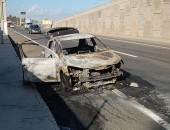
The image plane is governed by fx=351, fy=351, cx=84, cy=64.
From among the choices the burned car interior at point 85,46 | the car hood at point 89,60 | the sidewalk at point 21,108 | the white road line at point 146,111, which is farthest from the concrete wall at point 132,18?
the sidewalk at point 21,108

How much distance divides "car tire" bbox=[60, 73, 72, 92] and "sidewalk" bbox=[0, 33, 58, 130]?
907 millimetres

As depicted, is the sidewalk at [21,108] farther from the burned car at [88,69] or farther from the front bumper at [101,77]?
the front bumper at [101,77]

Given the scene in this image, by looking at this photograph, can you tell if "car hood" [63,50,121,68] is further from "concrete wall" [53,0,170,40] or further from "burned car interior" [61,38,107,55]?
"concrete wall" [53,0,170,40]

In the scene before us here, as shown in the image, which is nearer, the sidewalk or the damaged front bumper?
the sidewalk

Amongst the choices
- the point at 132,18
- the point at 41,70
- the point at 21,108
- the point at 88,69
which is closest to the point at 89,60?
the point at 88,69

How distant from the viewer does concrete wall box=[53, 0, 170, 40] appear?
37.3 metres

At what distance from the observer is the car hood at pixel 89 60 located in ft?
32.2

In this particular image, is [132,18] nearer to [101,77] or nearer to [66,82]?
[101,77]

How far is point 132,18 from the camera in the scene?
4678cm

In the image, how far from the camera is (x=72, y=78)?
9.90m

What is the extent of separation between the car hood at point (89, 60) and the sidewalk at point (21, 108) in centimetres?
132

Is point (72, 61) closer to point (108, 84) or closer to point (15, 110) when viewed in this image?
point (108, 84)

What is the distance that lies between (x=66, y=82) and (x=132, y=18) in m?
38.1

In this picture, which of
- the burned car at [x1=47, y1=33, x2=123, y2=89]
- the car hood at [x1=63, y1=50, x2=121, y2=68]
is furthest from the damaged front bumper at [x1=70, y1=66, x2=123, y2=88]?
the car hood at [x1=63, y1=50, x2=121, y2=68]
